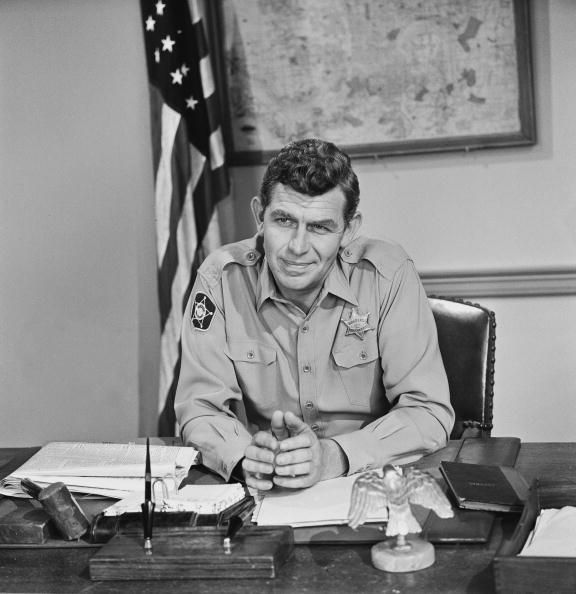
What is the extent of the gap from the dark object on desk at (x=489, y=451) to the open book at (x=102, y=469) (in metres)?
0.63

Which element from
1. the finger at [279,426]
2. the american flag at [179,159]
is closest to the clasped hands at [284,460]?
the finger at [279,426]

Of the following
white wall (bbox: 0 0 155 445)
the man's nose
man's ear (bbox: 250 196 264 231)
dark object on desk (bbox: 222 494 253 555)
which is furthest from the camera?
white wall (bbox: 0 0 155 445)

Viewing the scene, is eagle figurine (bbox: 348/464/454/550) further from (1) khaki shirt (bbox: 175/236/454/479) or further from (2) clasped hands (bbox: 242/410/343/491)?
(1) khaki shirt (bbox: 175/236/454/479)

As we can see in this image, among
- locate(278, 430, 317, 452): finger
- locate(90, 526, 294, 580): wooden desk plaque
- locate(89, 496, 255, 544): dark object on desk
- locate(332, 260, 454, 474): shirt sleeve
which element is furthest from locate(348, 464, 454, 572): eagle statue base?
locate(332, 260, 454, 474): shirt sleeve

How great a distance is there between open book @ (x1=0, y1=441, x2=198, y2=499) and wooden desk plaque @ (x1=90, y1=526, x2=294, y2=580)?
32cm

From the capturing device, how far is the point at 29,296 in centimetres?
439

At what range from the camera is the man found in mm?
2465

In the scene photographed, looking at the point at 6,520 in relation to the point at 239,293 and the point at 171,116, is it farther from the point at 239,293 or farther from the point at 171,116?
the point at 171,116

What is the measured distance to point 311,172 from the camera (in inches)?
96.7

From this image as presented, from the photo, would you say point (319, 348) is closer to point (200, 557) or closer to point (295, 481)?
point (295, 481)

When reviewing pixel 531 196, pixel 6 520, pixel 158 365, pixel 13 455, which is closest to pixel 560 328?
pixel 531 196

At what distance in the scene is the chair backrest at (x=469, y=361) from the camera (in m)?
2.65

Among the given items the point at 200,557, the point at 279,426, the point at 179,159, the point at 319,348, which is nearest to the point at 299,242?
the point at 319,348

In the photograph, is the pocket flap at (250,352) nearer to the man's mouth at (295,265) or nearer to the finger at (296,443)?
the man's mouth at (295,265)
